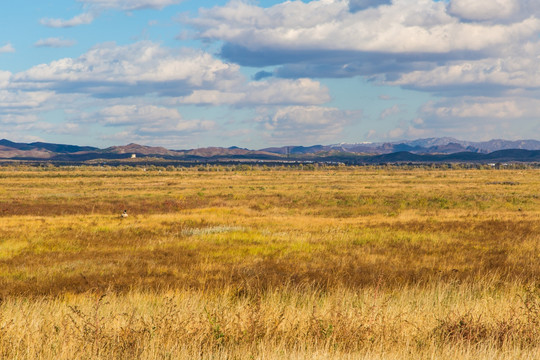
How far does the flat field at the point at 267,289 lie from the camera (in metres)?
6.64

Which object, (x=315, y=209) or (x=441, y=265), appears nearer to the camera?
(x=441, y=265)

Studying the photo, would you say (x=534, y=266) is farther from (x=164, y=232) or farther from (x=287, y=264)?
(x=164, y=232)

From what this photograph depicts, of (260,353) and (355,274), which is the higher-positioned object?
(260,353)

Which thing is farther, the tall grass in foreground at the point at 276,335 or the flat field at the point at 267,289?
the flat field at the point at 267,289

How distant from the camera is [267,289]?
1206 cm

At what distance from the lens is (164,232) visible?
25.8 metres

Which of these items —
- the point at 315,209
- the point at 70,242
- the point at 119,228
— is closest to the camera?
the point at 70,242

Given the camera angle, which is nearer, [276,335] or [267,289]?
[276,335]

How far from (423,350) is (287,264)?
9.95 metres

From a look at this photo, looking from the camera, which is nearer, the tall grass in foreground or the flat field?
the tall grass in foreground

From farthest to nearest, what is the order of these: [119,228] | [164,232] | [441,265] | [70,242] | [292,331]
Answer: [119,228] → [164,232] → [70,242] → [441,265] → [292,331]

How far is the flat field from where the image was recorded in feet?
21.8

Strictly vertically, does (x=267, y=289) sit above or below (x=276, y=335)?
below

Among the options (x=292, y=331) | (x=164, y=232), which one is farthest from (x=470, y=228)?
(x=292, y=331)
